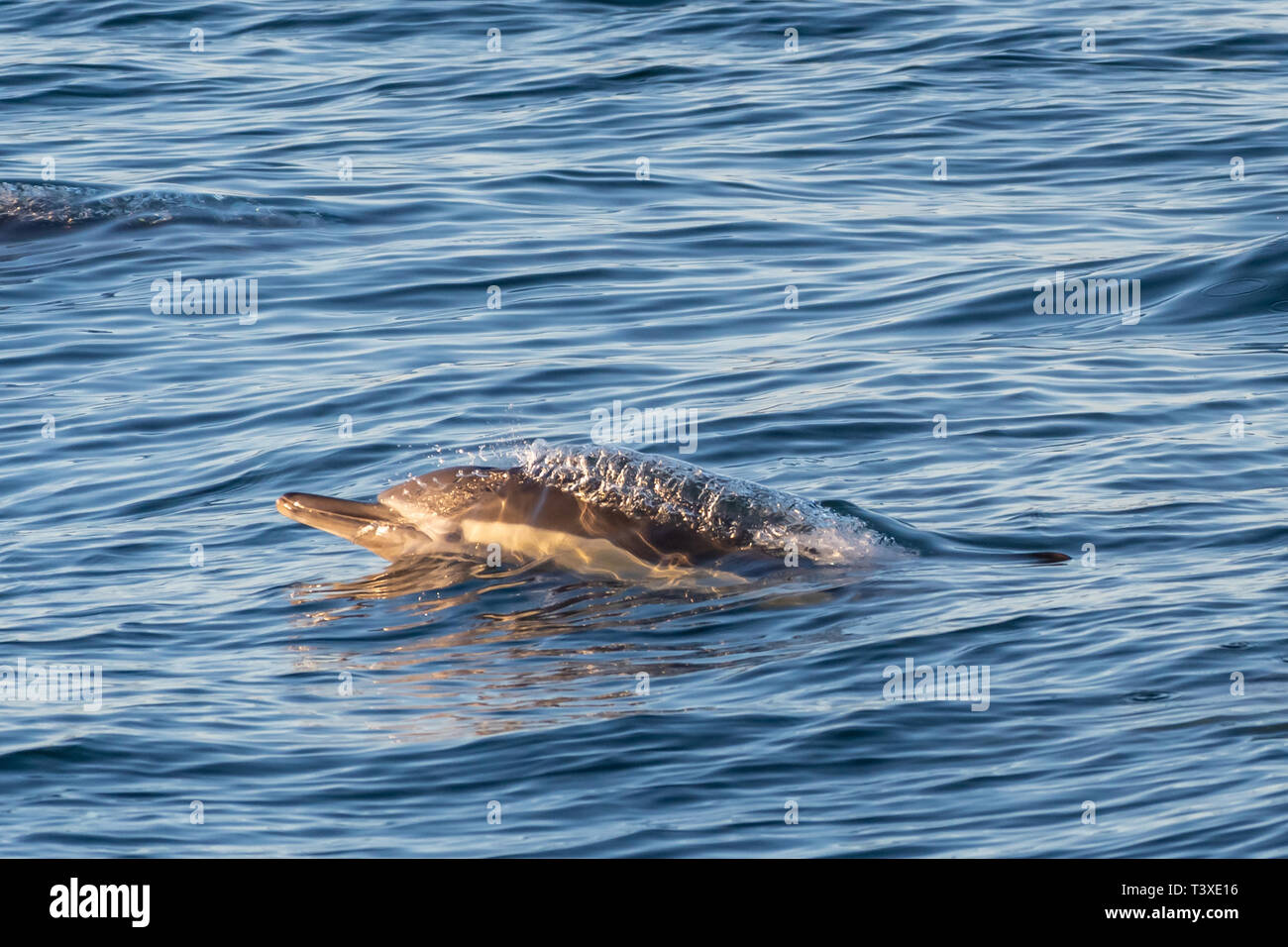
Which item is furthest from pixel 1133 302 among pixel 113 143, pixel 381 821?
pixel 113 143

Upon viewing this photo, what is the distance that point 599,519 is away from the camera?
1066 cm

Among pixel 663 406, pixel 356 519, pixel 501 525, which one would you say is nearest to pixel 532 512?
pixel 501 525

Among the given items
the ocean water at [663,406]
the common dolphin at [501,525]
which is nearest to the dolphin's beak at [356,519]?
the common dolphin at [501,525]

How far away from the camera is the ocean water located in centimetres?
804

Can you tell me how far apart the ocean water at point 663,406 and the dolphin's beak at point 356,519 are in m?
0.24

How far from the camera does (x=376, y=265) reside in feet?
61.2

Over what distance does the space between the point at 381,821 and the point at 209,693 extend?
6.67ft

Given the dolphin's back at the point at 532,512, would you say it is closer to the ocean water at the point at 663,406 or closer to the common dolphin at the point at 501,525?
the common dolphin at the point at 501,525

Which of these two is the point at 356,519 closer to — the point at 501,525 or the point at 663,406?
the point at 501,525

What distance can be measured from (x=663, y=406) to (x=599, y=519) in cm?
364

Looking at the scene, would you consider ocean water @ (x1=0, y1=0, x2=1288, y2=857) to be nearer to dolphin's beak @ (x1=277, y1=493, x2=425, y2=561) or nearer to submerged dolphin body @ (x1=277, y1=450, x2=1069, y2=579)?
submerged dolphin body @ (x1=277, y1=450, x2=1069, y2=579)

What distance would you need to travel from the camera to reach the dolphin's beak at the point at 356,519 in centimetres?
1114

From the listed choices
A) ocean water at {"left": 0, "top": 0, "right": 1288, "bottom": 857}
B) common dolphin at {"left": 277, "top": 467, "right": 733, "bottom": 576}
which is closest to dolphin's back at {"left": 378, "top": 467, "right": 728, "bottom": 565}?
common dolphin at {"left": 277, "top": 467, "right": 733, "bottom": 576}

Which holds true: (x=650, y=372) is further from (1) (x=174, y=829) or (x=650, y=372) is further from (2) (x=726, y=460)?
(1) (x=174, y=829)
